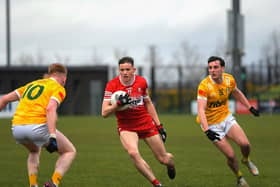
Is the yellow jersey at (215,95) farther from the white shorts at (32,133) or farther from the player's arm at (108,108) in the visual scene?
the white shorts at (32,133)

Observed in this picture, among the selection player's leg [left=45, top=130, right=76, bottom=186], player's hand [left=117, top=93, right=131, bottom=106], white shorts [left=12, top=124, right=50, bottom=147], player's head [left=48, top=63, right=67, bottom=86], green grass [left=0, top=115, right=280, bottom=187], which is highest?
player's head [left=48, top=63, right=67, bottom=86]

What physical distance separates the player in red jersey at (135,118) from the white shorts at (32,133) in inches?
39.4

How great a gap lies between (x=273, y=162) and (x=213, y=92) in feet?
13.1

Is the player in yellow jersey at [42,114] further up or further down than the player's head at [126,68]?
further down

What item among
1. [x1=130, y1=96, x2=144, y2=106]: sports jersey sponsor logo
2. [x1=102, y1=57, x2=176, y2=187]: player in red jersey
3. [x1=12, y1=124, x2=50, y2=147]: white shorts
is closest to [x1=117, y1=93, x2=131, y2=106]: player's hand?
[x1=102, y1=57, x2=176, y2=187]: player in red jersey

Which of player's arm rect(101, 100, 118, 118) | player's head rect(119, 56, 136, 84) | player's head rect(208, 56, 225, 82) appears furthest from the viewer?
player's head rect(208, 56, 225, 82)

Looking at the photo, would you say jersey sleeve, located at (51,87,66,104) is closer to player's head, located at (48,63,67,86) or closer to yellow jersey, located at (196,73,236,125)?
player's head, located at (48,63,67,86)

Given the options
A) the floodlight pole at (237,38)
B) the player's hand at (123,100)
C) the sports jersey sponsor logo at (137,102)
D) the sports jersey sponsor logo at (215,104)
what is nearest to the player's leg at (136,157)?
the sports jersey sponsor logo at (137,102)

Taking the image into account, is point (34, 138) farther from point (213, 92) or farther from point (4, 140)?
point (4, 140)

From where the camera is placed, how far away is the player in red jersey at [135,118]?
8.45 m

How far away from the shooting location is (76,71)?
139ft

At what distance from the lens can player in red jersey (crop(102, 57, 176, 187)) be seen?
8453 mm

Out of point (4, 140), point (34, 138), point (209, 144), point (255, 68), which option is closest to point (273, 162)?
point (209, 144)

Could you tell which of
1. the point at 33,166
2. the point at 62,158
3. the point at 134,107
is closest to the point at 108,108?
the point at 134,107
